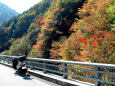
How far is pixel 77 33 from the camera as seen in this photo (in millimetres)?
27016

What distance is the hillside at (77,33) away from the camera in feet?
54.1

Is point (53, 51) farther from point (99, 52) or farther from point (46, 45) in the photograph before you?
point (99, 52)

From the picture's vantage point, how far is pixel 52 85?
8.18 meters

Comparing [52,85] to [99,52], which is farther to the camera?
[99,52]

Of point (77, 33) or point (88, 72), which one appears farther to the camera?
point (77, 33)

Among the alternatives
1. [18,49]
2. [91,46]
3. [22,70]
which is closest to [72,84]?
[22,70]

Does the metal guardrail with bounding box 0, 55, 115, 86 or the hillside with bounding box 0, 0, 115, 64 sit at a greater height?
the hillside with bounding box 0, 0, 115, 64

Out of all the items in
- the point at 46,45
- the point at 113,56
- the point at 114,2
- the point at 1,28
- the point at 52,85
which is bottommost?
the point at 52,85

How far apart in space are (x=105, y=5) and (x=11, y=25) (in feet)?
343

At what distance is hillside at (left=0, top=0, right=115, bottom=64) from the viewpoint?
16486 millimetres

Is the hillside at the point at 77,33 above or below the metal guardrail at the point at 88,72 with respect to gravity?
above

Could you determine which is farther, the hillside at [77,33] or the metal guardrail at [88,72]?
the hillside at [77,33]

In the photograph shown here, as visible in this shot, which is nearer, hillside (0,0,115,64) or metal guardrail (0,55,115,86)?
metal guardrail (0,55,115,86)

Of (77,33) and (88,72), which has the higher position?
(77,33)
